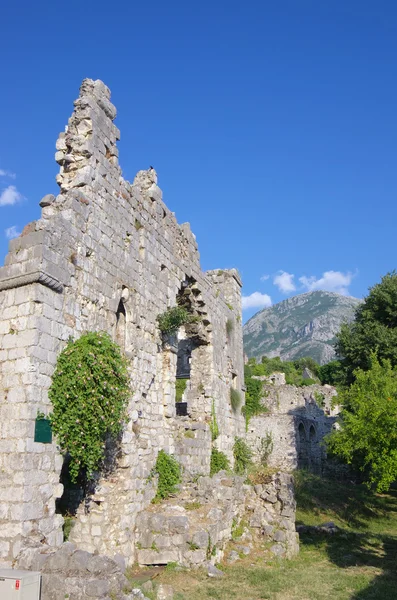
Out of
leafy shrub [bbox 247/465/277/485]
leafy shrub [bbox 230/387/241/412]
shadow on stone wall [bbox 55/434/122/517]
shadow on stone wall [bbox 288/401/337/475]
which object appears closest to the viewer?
shadow on stone wall [bbox 55/434/122/517]

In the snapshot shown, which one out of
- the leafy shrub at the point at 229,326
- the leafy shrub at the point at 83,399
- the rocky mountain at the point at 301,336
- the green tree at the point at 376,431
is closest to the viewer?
the leafy shrub at the point at 83,399

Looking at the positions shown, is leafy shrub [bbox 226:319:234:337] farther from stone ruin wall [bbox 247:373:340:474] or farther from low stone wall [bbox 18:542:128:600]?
low stone wall [bbox 18:542:128:600]

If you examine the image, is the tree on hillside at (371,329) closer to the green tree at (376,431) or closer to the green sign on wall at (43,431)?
the green tree at (376,431)

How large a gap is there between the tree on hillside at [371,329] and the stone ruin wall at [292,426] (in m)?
4.57

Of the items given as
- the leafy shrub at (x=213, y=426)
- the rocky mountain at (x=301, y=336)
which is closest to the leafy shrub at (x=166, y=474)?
the leafy shrub at (x=213, y=426)

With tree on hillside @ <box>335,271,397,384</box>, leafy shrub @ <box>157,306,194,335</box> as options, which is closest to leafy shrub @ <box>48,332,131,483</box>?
leafy shrub @ <box>157,306,194,335</box>

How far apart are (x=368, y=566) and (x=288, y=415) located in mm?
18864

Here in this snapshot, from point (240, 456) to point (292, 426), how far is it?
11.9m

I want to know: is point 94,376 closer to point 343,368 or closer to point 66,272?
point 66,272

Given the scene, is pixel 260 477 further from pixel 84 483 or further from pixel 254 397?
pixel 254 397

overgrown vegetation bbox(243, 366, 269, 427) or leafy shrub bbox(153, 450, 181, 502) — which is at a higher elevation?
overgrown vegetation bbox(243, 366, 269, 427)

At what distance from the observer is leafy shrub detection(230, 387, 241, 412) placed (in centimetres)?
1973

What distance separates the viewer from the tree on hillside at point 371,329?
76.5 feet

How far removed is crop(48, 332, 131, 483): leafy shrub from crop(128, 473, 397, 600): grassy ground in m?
2.86
